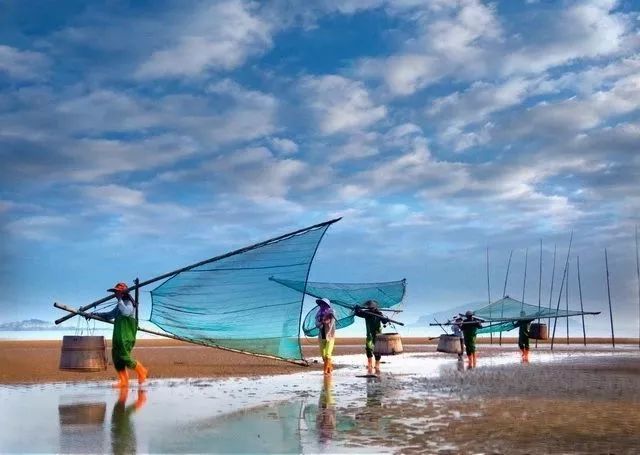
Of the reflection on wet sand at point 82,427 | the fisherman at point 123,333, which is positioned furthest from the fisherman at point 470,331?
the reflection on wet sand at point 82,427

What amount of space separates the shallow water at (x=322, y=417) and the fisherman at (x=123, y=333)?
1.54 feet

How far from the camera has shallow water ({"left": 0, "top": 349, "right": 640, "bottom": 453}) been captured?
7.54 m

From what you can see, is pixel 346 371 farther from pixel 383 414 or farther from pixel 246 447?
pixel 246 447

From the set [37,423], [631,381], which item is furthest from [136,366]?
[631,381]

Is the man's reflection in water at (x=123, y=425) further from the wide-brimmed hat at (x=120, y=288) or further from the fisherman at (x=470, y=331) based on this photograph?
the fisherman at (x=470, y=331)

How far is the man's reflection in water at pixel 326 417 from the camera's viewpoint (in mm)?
8120

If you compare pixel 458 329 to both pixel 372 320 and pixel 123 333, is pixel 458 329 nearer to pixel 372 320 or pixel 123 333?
pixel 372 320

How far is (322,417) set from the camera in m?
9.62

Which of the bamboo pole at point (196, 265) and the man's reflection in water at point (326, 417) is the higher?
the bamboo pole at point (196, 265)

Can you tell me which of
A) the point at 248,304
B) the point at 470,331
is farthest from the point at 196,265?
the point at 470,331

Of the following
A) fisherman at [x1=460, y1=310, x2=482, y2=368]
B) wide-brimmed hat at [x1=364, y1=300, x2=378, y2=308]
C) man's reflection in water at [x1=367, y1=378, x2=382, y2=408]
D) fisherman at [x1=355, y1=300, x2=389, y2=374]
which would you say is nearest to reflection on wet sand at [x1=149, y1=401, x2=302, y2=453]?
man's reflection in water at [x1=367, y1=378, x2=382, y2=408]

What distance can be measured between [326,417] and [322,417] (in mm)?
54

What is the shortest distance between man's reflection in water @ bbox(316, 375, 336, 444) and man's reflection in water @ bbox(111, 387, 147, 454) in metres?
2.05

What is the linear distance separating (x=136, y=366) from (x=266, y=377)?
4203mm
